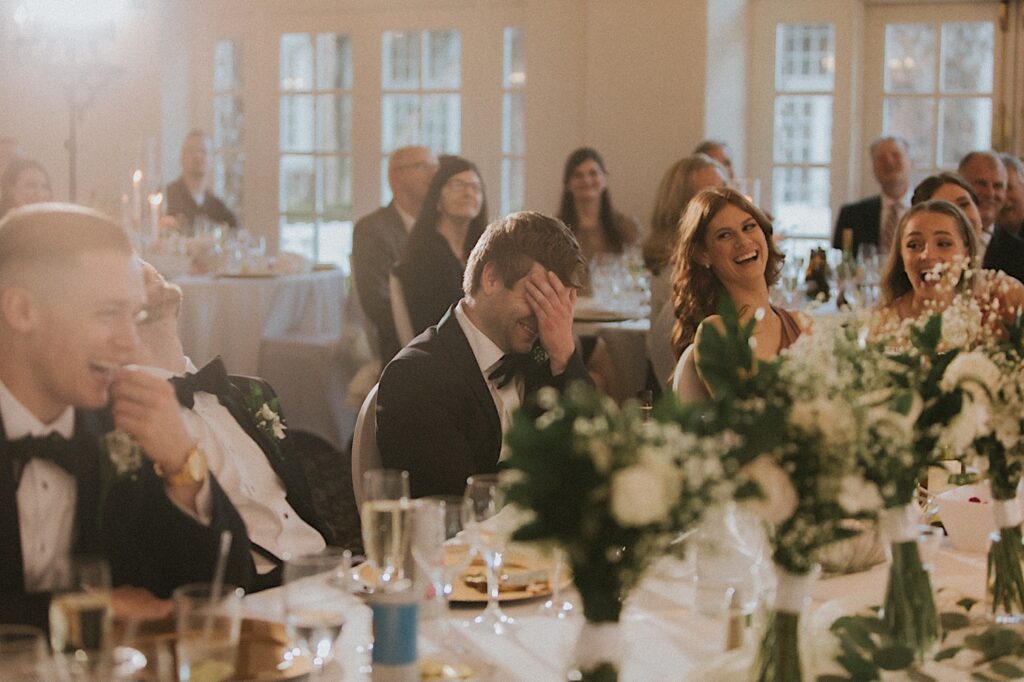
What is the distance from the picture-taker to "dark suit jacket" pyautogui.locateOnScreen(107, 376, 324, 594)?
2174mm

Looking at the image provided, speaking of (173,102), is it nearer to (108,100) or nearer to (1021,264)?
(108,100)

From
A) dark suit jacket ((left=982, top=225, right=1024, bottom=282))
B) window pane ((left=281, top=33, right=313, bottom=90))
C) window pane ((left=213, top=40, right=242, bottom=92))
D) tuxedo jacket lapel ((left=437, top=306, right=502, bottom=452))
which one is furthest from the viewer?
window pane ((left=213, top=40, right=242, bottom=92))

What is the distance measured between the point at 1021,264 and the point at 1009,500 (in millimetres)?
4128

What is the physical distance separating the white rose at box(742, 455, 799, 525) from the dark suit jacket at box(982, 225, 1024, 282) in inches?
185

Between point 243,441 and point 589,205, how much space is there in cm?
509

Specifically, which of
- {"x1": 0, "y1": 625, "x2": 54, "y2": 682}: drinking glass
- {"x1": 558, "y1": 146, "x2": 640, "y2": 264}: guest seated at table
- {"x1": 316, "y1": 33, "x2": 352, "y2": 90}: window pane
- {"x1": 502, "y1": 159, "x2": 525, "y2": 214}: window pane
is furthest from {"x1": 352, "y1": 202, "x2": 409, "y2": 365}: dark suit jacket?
{"x1": 0, "y1": 625, "x2": 54, "y2": 682}: drinking glass

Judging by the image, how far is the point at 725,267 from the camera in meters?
3.58

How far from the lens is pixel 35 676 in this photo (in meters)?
1.55

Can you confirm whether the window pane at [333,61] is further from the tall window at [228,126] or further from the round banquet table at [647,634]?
the round banquet table at [647,634]

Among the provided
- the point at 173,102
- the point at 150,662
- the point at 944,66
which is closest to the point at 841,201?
→ the point at 944,66

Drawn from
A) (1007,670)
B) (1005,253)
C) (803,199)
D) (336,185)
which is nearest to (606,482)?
(1007,670)

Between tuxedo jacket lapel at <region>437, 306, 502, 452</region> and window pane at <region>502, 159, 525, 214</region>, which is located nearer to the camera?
tuxedo jacket lapel at <region>437, 306, 502, 452</region>

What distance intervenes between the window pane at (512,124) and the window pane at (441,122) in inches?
14.0

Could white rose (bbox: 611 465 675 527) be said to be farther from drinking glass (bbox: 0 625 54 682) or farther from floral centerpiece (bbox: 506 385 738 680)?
drinking glass (bbox: 0 625 54 682)
